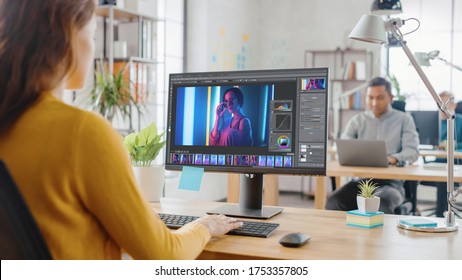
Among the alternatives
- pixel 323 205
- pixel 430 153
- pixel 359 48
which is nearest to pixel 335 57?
pixel 359 48

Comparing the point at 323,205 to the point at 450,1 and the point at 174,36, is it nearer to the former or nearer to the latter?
the point at 174,36

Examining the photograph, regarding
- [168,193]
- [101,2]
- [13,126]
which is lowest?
[168,193]

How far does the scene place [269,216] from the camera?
1.90 metres

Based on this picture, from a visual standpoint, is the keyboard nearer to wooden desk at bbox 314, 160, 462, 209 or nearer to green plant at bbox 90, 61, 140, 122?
wooden desk at bbox 314, 160, 462, 209

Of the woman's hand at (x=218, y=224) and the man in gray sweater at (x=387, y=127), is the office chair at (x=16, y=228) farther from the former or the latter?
the man in gray sweater at (x=387, y=127)

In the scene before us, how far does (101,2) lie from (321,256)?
3037mm

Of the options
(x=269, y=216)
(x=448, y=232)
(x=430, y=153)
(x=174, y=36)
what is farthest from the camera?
(x=174, y=36)

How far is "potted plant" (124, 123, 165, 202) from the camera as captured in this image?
7.17 ft

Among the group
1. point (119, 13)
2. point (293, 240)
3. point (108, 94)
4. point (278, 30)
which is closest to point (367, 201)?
point (293, 240)

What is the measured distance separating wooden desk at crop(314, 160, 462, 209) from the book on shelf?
1.51 meters

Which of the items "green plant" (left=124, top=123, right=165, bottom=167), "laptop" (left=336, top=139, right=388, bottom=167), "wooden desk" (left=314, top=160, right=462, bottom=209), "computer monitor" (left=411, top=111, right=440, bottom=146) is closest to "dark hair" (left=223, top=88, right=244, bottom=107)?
"green plant" (left=124, top=123, right=165, bottom=167)

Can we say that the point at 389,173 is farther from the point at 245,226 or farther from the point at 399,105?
the point at 245,226

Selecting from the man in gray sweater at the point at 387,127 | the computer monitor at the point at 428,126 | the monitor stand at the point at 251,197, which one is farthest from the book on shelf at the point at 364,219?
the computer monitor at the point at 428,126

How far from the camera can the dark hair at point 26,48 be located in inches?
44.3
